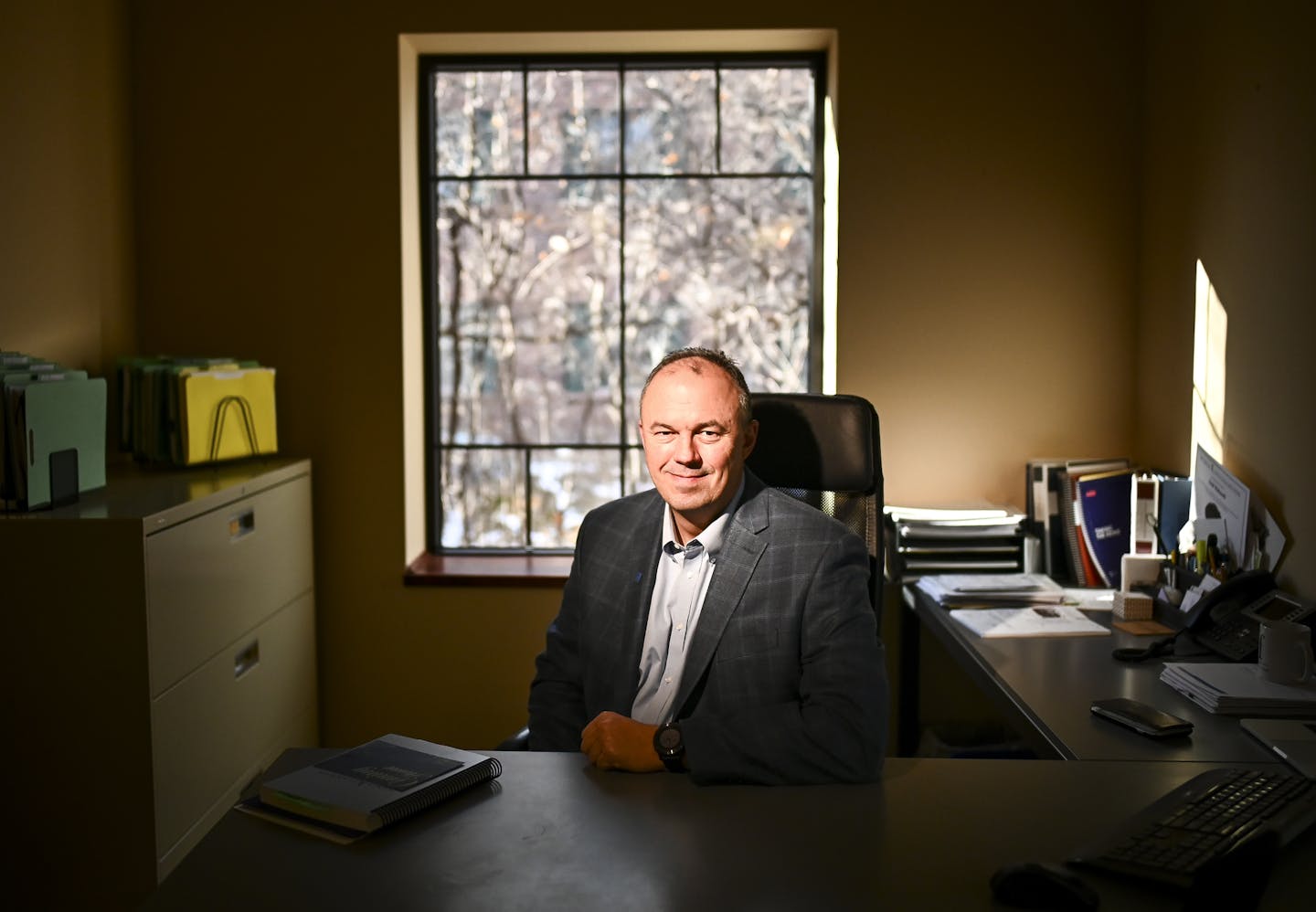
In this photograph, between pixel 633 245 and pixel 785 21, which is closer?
pixel 785 21

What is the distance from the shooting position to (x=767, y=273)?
153 inches

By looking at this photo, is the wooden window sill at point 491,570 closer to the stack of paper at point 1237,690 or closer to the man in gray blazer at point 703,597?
the man in gray blazer at point 703,597

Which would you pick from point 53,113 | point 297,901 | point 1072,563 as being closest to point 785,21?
point 1072,563

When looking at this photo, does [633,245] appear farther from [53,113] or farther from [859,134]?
[53,113]

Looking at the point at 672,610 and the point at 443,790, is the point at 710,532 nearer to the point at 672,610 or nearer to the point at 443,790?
the point at 672,610

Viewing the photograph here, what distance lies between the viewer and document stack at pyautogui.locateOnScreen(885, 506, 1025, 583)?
3357 millimetres

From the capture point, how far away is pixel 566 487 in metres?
3.94

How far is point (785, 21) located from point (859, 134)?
15.2 inches

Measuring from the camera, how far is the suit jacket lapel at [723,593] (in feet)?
7.07

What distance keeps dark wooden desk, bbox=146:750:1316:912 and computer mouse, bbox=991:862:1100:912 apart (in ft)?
0.10

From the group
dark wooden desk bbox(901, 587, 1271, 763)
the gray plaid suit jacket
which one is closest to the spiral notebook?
the gray plaid suit jacket

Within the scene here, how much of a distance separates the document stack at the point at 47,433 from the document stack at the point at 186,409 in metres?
0.31

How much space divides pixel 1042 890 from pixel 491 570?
101 inches

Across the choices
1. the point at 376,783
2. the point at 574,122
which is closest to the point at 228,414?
the point at 574,122
